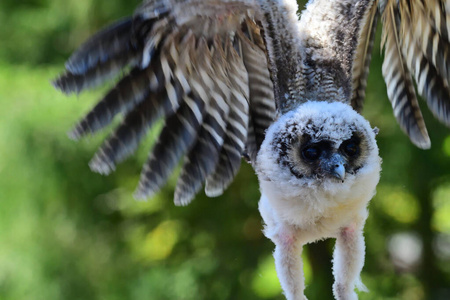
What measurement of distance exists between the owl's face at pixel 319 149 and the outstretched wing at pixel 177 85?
0.31 feet

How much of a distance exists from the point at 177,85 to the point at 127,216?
151cm

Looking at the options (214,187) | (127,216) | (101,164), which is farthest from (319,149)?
(127,216)

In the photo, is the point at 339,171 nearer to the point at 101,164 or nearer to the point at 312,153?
the point at 312,153

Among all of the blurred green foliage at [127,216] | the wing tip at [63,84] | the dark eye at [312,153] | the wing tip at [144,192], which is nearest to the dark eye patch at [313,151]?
the dark eye at [312,153]

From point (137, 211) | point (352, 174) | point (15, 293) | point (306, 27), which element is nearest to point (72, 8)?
point (137, 211)

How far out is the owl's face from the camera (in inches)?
33.8

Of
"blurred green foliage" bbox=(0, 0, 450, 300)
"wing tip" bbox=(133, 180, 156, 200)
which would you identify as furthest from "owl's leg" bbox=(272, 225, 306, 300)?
"blurred green foliage" bbox=(0, 0, 450, 300)

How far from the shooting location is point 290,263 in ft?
3.07

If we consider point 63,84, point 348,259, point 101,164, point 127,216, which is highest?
point 63,84

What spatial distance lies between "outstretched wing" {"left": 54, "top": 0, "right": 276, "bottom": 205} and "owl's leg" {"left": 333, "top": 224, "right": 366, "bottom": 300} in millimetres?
223

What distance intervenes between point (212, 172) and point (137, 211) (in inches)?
57.1

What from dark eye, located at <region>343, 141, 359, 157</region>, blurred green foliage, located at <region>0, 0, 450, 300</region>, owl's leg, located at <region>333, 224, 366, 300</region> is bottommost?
blurred green foliage, located at <region>0, 0, 450, 300</region>

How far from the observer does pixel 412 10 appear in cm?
102

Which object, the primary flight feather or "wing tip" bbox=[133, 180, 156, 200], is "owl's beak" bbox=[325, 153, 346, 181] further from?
"wing tip" bbox=[133, 180, 156, 200]
